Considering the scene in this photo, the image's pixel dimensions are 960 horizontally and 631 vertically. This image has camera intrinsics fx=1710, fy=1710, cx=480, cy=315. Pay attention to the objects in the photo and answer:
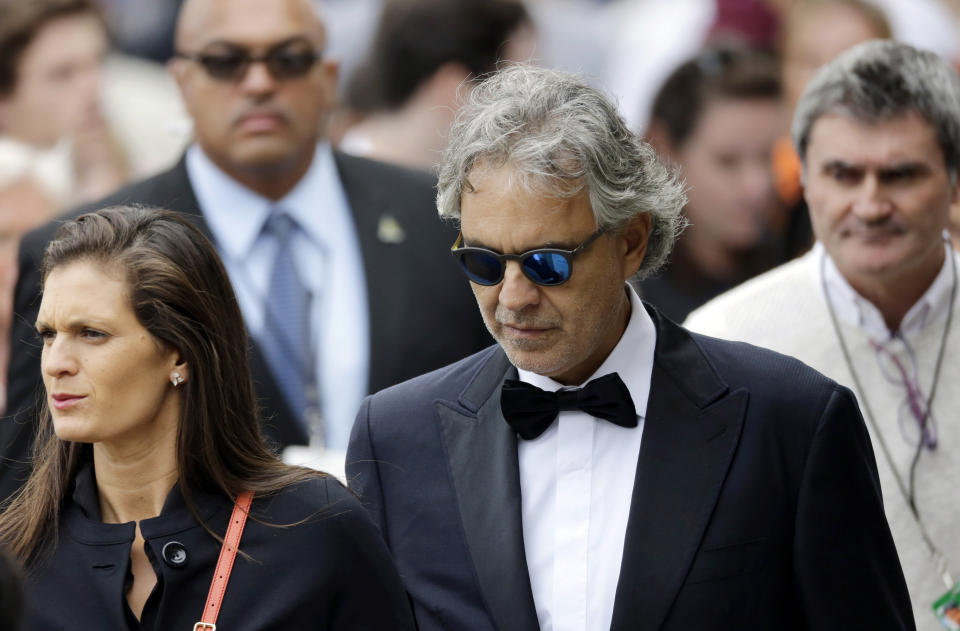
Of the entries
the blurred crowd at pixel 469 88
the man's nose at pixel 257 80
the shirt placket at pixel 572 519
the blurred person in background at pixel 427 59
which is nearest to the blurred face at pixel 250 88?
the man's nose at pixel 257 80

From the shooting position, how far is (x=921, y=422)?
15.9 feet

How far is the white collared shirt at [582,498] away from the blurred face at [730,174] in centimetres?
391

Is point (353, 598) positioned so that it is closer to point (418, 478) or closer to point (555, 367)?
point (418, 478)

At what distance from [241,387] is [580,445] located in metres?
0.80

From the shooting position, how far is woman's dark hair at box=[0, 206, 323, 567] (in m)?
3.83

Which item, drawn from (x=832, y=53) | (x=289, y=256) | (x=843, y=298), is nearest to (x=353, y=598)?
(x=843, y=298)

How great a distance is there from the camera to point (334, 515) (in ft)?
12.5

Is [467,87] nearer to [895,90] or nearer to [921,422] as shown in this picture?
[895,90]

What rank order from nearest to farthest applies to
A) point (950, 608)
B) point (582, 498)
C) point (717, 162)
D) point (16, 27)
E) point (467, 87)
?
point (582, 498) < point (950, 608) < point (467, 87) < point (717, 162) < point (16, 27)

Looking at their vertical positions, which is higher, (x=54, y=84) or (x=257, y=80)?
(x=257, y=80)

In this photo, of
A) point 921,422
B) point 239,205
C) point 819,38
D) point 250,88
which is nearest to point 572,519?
point 921,422

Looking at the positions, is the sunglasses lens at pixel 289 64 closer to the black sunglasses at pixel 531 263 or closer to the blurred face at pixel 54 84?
the black sunglasses at pixel 531 263

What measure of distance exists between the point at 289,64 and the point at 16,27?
2574mm

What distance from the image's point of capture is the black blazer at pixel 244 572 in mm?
3717
